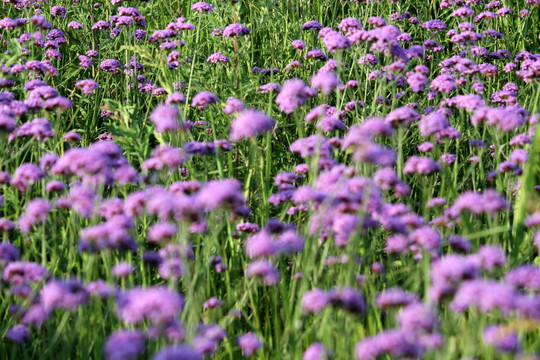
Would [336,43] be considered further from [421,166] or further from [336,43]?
[421,166]

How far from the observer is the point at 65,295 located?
1957 mm

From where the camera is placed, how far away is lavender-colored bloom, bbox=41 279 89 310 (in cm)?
194

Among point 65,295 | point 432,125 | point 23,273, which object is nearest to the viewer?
point 65,295

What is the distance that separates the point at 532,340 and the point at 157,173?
1.79 m

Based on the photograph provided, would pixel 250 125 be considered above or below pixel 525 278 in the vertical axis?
above

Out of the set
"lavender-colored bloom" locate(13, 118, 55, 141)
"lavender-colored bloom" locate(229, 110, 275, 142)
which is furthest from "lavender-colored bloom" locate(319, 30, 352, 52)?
"lavender-colored bloom" locate(13, 118, 55, 141)

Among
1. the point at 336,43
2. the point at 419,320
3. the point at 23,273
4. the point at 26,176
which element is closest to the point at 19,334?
the point at 23,273

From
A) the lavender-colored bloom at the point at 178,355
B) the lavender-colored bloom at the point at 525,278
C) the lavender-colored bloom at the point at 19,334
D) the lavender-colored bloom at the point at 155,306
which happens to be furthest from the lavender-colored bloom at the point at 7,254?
the lavender-colored bloom at the point at 525,278

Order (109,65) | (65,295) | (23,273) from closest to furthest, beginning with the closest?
(65,295) → (23,273) → (109,65)

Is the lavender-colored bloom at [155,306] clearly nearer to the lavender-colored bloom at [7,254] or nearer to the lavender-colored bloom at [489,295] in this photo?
the lavender-colored bloom at [489,295]

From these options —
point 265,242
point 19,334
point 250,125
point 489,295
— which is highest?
point 250,125

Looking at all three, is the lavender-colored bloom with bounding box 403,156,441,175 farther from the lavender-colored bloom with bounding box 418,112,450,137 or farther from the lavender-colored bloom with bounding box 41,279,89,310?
the lavender-colored bloom with bounding box 41,279,89,310

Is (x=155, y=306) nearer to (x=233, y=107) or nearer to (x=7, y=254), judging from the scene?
(x=7, y=254)

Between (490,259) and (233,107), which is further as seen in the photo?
(233,107)
